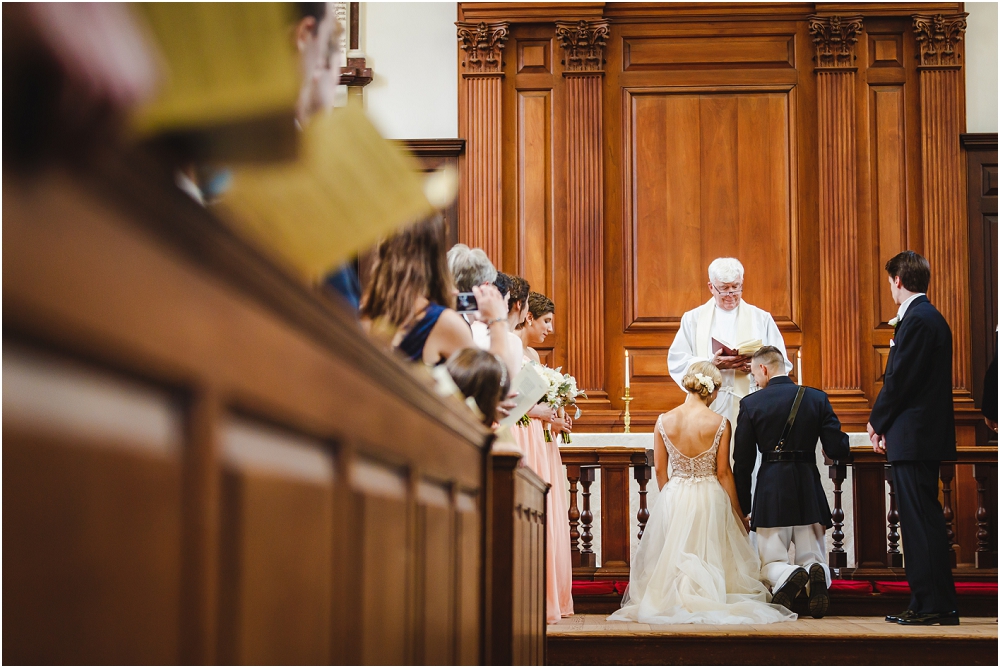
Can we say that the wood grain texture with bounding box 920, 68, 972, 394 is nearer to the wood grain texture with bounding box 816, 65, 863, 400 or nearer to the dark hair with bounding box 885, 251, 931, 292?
the wood grain texture with bounding box 816, 65, 863, 400

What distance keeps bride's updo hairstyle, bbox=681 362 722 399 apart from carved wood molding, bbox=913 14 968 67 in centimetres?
441

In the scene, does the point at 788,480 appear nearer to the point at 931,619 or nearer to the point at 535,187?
the point at 931,619

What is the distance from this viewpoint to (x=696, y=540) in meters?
5.85

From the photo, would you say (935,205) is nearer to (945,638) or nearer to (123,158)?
(945,638)

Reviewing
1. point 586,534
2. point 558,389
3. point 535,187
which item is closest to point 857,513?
point 586,534

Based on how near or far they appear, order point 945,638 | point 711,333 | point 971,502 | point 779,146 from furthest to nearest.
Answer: point 779,146 < point 971,502 < point 711,333 < point 945,638

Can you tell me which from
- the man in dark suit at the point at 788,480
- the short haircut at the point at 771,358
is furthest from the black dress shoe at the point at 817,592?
the short haircut at the point at 771,358

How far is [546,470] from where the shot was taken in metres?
5.61

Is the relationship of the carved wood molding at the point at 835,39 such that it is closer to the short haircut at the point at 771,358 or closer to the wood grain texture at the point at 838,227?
the wood grain texture at the point at 838,227

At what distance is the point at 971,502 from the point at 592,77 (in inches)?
189

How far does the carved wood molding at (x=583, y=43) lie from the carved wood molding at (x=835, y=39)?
1.83 m

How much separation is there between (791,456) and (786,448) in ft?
0.18

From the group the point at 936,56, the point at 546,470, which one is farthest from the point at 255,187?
the point at 936,56

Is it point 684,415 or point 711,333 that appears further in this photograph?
point 711,333
